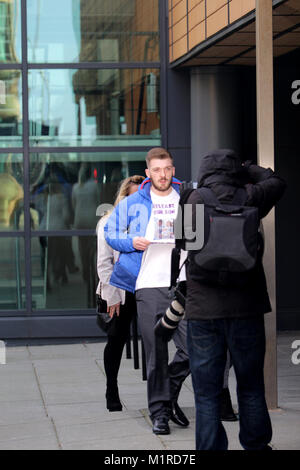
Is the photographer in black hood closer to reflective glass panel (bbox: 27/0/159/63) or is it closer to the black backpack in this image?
the black backpack

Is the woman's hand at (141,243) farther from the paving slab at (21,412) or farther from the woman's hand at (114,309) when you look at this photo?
the paving slab at (21,412)

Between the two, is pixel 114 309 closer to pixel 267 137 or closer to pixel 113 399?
pixel 113 399

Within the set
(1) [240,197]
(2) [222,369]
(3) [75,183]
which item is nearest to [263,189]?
(1) [240,197]

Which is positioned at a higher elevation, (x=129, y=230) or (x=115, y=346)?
(x=129, y=230)

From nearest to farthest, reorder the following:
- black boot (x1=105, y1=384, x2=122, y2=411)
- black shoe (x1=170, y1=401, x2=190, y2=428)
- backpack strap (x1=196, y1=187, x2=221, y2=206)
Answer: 1. backpack strap (x1=196, y1=187, x2=221, y2=206)
2. black shoe (x1=170, y1=401, x2=190, y2=428)
3. black boot (x1=105, y1=384, x2=122, y2=411)

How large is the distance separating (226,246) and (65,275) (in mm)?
6458

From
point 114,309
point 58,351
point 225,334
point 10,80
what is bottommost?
point 58,351

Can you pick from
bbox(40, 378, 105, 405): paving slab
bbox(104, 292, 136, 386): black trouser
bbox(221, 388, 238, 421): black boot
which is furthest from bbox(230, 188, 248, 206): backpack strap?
bbox(40, 378, 105, 405): paving slab

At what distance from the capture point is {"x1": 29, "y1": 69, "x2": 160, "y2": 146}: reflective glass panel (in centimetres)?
1079

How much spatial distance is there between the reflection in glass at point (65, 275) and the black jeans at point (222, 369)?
6184 mm

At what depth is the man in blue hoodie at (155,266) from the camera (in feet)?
19.6

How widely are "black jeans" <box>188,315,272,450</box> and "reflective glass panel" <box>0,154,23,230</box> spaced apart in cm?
633

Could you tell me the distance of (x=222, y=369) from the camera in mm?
4703
